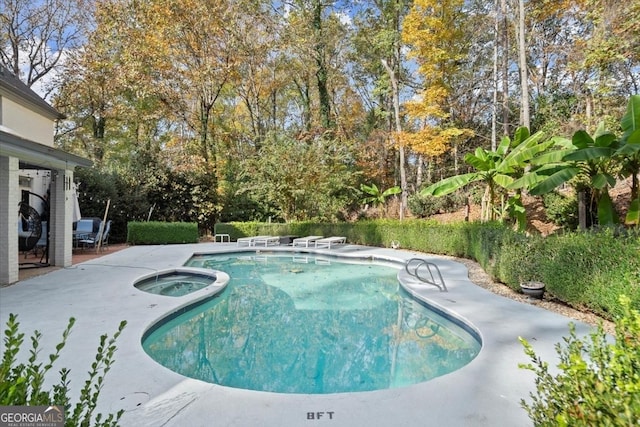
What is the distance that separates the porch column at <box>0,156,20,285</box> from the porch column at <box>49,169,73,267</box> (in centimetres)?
198

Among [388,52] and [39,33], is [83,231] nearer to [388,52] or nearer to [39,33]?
[39,33]

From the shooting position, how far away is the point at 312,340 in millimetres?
6059

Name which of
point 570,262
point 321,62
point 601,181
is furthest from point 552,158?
point 321,62

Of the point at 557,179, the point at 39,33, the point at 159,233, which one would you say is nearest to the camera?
the point at 557,179

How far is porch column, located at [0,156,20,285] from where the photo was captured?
7.74 meters

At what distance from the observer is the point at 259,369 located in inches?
192

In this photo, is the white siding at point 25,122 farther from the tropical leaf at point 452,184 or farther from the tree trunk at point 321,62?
the tree trunk at point 321,62

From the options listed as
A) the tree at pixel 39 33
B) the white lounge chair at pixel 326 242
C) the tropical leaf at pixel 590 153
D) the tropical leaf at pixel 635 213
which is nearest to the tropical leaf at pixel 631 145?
the tropical leaf at pixel 590 153

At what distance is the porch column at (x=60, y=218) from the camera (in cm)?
993

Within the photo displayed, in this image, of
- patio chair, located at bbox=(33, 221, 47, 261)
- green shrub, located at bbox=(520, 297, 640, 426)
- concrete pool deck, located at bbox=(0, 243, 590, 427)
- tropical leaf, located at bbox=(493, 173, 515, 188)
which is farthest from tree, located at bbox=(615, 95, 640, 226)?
patio chair, located at bbox=(33, 221, 47, 261)

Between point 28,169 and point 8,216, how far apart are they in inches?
145

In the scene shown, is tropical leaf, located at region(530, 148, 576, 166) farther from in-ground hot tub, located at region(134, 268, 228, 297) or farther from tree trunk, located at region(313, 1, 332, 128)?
tree trunk, located at region(313, 1, 332, 128)

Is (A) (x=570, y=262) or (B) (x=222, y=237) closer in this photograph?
(A) (x=570, y=262)

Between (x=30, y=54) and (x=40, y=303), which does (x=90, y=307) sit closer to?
(x=40, y=303)
